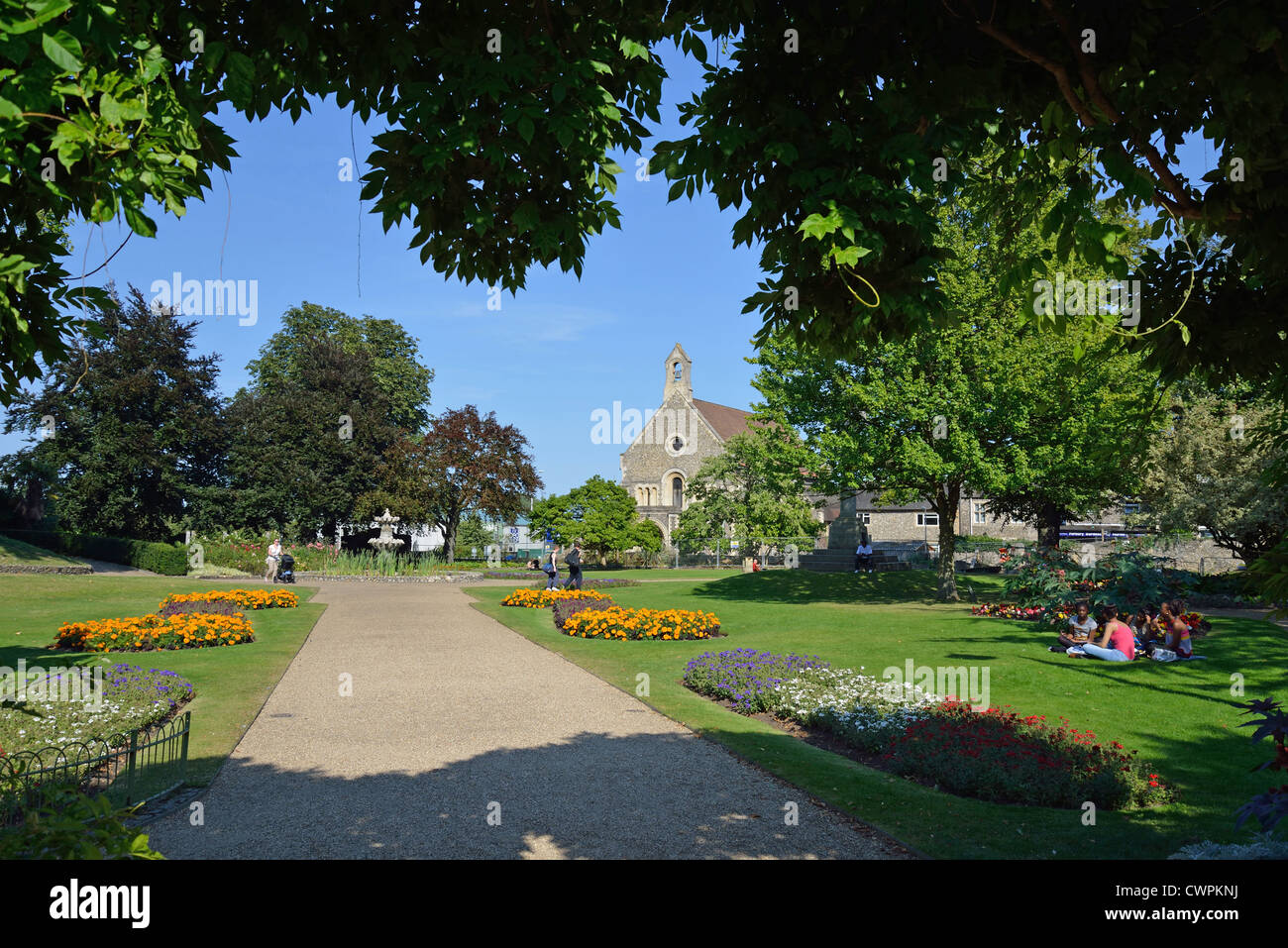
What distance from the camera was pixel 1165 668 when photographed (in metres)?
12.8

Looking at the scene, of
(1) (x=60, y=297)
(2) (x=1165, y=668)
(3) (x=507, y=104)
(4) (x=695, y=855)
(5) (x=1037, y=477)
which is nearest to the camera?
(1) (x=60, y=297)

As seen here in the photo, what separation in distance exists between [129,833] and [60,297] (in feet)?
6.65

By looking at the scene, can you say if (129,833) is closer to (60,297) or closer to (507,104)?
(60,297)

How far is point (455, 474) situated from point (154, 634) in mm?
31217

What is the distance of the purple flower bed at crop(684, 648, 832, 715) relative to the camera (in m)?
10.7

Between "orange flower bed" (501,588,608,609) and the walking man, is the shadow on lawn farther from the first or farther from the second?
the walking man

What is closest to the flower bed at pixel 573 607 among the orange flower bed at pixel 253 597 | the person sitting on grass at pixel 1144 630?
the orange flower bed at pixel 253 597

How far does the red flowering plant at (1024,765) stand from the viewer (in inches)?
261

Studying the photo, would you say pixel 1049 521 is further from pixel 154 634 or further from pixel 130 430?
pixel 130 430

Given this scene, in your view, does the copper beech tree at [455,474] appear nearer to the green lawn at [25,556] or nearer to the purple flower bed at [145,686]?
the green lawn at [25,556]

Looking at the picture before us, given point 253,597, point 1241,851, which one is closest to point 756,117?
point 1241,851

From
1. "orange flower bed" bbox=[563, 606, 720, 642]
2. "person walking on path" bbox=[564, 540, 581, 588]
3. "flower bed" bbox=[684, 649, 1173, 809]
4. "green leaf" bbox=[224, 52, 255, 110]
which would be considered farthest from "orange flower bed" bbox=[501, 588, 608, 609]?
"green leaf" bbox=[224, 52, 255, 110]
